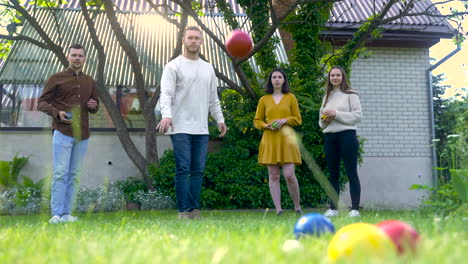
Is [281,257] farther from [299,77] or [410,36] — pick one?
[410,36]

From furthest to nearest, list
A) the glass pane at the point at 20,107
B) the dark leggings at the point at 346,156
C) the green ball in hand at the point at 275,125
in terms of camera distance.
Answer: the glass pane at the point at 20,107 < the green ball in hand at the point at 275,125 < the dark leggings at the point at 346,156

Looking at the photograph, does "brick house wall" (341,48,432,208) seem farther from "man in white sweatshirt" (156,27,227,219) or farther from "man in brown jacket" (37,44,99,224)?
"man in brown jacket" (37,44,99,224)

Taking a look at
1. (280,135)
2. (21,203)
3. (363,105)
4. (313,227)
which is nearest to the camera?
(313,227)

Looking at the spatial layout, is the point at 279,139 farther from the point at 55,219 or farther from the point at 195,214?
the point at 55,219

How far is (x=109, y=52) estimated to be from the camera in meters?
10.3

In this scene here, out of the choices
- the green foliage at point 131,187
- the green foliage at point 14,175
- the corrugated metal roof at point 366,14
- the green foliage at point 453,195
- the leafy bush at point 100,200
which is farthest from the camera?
the corrugated metal roof at point 366,14

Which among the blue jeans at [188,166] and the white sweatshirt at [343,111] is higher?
the white sweatshirt at [343,111]

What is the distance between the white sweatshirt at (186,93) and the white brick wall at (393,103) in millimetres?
6901

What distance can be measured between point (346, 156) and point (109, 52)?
6631 millimetres

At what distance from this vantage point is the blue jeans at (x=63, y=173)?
4848mm

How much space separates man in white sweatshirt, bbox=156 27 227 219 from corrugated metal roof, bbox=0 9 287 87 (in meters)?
4.77

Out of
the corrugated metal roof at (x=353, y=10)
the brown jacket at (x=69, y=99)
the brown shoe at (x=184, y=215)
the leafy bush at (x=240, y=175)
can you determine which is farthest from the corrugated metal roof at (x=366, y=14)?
the brown shoe at (x=184, y=215)

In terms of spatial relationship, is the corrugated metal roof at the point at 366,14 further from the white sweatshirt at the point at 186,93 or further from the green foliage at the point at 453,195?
the green foliage at the point at 453,195

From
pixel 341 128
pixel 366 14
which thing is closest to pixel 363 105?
pixel 366 14
